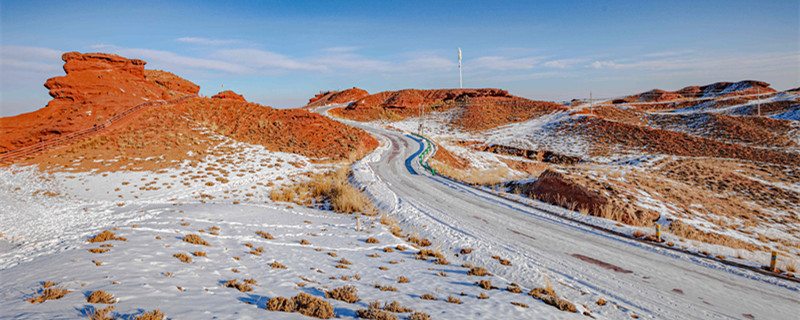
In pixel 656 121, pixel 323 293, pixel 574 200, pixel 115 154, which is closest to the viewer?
pixel 323 293

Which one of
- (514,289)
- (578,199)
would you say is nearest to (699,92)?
(578,199)

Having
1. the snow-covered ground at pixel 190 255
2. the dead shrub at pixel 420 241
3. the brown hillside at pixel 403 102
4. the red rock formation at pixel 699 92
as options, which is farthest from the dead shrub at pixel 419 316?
the red rock formation at pixel 699 92

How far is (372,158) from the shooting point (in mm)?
28344

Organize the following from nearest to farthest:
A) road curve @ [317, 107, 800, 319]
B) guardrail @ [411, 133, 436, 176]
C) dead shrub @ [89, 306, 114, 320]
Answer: dead shrub @ [89, 306, 114, 320], road curve @ [317, 107, 800, 319], guardrail @ [411, 133, 436, 176]

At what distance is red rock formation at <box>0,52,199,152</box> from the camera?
23125mm

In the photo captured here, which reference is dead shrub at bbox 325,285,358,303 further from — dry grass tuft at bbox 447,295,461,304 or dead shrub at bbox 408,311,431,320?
dry grass tuft at bbox 447,295,461,304

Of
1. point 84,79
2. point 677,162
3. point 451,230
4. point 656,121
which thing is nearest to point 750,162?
point 677,162

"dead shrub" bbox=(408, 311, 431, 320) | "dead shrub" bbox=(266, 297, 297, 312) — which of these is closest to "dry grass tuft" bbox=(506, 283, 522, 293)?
"dead shrub" bbox=(408, 311, 431, 320)

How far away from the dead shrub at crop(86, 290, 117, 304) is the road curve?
831cm

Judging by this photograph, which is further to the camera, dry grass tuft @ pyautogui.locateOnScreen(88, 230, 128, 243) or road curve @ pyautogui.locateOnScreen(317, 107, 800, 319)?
dry grass tuft @ pyautogui.locateOnScreen(88, 230, 128, 243)

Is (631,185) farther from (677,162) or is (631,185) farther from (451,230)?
(677,162)

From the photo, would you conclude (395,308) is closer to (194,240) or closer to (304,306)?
(304,306)

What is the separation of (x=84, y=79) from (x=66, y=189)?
20.0m

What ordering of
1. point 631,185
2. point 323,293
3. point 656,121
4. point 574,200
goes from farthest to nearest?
point 656,121, point 631,185, point 574,200, point 323,293
